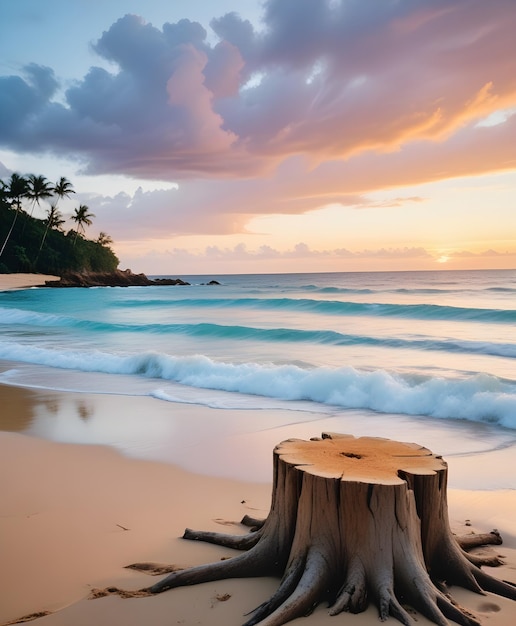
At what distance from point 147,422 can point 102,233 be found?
84975 millimetres

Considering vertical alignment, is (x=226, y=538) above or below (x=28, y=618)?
above

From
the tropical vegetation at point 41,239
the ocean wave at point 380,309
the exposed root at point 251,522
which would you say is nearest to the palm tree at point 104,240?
the tropical vegetation at point 41,239

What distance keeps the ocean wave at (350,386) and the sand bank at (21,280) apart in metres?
52.4

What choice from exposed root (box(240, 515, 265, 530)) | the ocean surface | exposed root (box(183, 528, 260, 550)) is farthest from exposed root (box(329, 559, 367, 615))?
the ocean surface

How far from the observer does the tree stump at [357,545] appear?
2.64 meters

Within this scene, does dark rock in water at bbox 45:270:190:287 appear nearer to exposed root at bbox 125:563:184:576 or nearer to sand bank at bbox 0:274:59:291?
sand bank at bbox 0:274:59:291

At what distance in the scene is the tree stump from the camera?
2641 mm

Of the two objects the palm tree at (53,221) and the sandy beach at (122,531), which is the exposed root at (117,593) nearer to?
the sandy beach at (122,531)

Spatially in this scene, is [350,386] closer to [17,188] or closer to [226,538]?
[226,538]

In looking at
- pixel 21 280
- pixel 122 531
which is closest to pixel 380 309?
pixel 122 531

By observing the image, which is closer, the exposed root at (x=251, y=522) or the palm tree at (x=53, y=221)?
the exposed root at (x=251, y=522)

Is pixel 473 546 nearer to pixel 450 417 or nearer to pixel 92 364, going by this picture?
pixel 450 417

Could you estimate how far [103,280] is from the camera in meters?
80.1

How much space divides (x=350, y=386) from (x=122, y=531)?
18.7 ft
